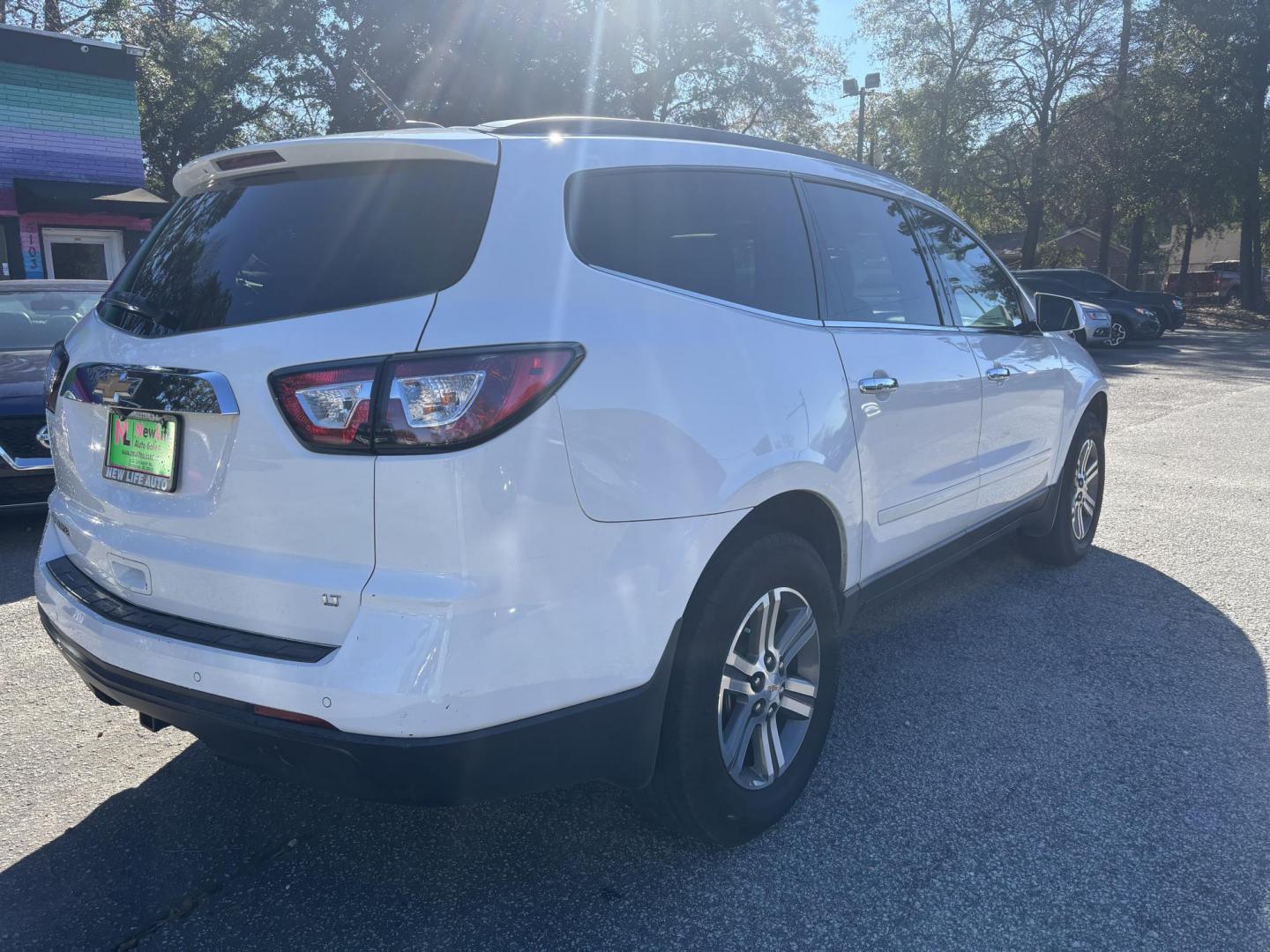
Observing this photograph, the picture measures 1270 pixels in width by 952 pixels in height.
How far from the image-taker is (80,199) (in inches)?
632

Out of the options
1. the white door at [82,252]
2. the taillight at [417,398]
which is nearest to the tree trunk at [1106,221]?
the white door at [82,252]

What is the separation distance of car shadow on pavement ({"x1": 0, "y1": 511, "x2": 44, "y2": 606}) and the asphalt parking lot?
0.66m

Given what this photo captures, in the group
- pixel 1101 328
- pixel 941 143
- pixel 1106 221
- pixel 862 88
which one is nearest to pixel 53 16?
pixel 862 88

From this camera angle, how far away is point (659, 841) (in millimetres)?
2785

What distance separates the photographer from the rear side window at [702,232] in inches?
95.0

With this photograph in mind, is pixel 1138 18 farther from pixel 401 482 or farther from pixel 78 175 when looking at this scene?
pixel 401 482

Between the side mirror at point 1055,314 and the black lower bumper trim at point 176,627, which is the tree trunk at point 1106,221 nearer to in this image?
the side mirror at point 1055,314

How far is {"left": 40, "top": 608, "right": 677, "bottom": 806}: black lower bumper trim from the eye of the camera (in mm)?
2043

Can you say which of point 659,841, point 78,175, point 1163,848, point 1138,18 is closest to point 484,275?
point 659,841

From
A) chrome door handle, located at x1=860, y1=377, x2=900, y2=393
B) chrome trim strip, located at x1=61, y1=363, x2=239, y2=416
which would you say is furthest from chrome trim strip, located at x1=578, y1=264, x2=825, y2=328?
chrome trim strip, located at x1=61, y1=363, x2=239, y2=416

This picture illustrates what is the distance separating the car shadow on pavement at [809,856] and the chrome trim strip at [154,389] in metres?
1.24

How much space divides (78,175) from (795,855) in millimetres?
18483

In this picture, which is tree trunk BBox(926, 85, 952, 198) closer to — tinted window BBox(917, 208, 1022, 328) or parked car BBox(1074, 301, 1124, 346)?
parked car BBox(1074, 301, 1124, 346)

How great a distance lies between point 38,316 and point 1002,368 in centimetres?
591
